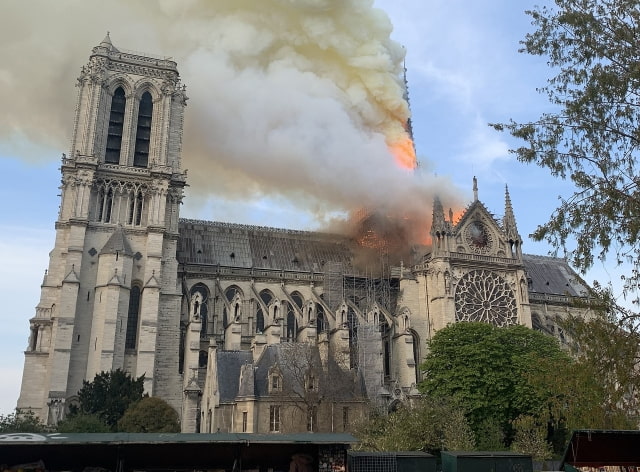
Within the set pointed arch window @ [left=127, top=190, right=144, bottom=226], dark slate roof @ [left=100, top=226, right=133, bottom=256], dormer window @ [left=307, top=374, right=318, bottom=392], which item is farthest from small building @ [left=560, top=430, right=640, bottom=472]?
pointed arch window @ [left=127, top=190, right=144, bottom=226]

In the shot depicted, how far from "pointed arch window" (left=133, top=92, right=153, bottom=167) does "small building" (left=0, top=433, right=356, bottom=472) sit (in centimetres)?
3663

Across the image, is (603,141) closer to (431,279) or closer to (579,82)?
(579,82)

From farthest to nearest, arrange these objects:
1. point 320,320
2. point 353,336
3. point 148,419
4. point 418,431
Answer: point 320,320 → point 353,336 → point 148,419 → point 418,431

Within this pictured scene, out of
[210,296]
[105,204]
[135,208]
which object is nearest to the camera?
[105,204]

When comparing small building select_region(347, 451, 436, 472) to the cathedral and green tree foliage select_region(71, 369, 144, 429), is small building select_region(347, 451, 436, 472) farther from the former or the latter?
green tree foliage select_region(71, 369, 144, 429)

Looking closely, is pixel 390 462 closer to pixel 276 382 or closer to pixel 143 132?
pixel 276 382

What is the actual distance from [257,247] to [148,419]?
25.5m

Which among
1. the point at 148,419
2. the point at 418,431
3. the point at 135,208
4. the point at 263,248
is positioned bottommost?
the point at 418,431

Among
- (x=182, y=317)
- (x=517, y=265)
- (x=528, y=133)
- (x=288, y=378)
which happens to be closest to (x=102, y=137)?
(x=182, y=317)

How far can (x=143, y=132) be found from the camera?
52094 mm

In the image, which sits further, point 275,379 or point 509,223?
point 509,223

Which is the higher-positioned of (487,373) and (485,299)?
(485,299)

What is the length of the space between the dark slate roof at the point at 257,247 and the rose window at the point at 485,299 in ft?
38.8

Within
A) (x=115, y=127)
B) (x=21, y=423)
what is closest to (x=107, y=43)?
(x=115, y=127)
